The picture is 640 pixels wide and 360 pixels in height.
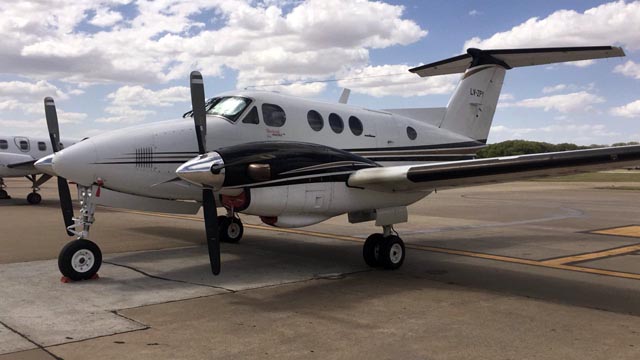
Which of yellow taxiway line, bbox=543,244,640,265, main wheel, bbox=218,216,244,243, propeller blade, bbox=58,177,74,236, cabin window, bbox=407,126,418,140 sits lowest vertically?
yellow taxiway line, bbox=543,244,640,265

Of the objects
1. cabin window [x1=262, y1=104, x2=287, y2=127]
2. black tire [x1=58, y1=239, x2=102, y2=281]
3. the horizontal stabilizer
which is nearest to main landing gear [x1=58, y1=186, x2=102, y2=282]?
black tire [x1=58, y1=239, x2=102, y2=281]

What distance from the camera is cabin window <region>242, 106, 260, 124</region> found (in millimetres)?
9070

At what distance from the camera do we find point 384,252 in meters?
8.76

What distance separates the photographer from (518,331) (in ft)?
17.6

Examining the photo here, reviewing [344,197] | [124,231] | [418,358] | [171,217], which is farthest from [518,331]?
[171,217]

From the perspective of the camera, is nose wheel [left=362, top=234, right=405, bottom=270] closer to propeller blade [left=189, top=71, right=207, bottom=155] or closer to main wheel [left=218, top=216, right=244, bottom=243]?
propeller blade [left=189, top=71, right=207, bottom=155]

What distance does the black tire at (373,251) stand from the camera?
29.1ft

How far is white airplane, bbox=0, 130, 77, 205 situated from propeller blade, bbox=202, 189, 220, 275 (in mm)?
15627

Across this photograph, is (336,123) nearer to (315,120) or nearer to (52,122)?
(315,120)

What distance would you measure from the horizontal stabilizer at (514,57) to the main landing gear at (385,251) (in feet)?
20.2

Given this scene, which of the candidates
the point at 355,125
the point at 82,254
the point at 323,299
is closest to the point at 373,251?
the point at 323,299

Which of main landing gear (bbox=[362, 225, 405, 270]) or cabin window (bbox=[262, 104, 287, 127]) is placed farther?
cabin window (bbox=[262, 104, 287, 127])

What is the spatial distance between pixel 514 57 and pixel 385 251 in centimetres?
695

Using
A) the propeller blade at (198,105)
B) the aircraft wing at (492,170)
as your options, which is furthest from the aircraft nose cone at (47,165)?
the aircraft wing at (492,170)
